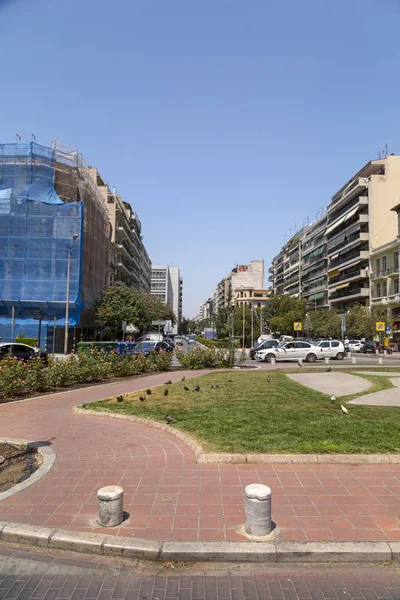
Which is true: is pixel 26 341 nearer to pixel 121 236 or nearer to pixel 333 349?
pixel 333 349

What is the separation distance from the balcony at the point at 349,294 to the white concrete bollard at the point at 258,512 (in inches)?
2198

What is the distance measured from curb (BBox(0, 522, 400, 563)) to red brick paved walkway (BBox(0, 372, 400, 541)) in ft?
0.43

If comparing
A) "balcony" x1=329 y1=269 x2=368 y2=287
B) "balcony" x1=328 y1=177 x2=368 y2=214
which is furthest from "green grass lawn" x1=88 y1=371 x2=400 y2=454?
"balcony" x1=328 y1=177 x2=368 y2=214

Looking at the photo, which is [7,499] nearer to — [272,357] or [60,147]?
[272,357]

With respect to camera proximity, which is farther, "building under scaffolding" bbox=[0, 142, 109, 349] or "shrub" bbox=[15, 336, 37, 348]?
"building under scaffolding" bbox=[0, 142, 109, 349]

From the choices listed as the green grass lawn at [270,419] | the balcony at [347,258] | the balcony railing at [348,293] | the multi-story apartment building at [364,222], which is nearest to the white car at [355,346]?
the multi-story apartment building at [364,222]

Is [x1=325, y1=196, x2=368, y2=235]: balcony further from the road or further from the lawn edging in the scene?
the road

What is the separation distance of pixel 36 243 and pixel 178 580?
3185 centimetres

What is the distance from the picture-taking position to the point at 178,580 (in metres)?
3.40

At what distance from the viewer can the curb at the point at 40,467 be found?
4934 millimetres

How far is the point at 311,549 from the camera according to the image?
365cm

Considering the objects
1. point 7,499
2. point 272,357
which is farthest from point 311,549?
point 272,357

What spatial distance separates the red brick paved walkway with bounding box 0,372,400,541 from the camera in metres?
4.03

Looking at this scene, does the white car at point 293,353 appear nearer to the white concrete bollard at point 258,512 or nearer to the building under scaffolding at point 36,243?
the building under scaffolding at point 36,243
